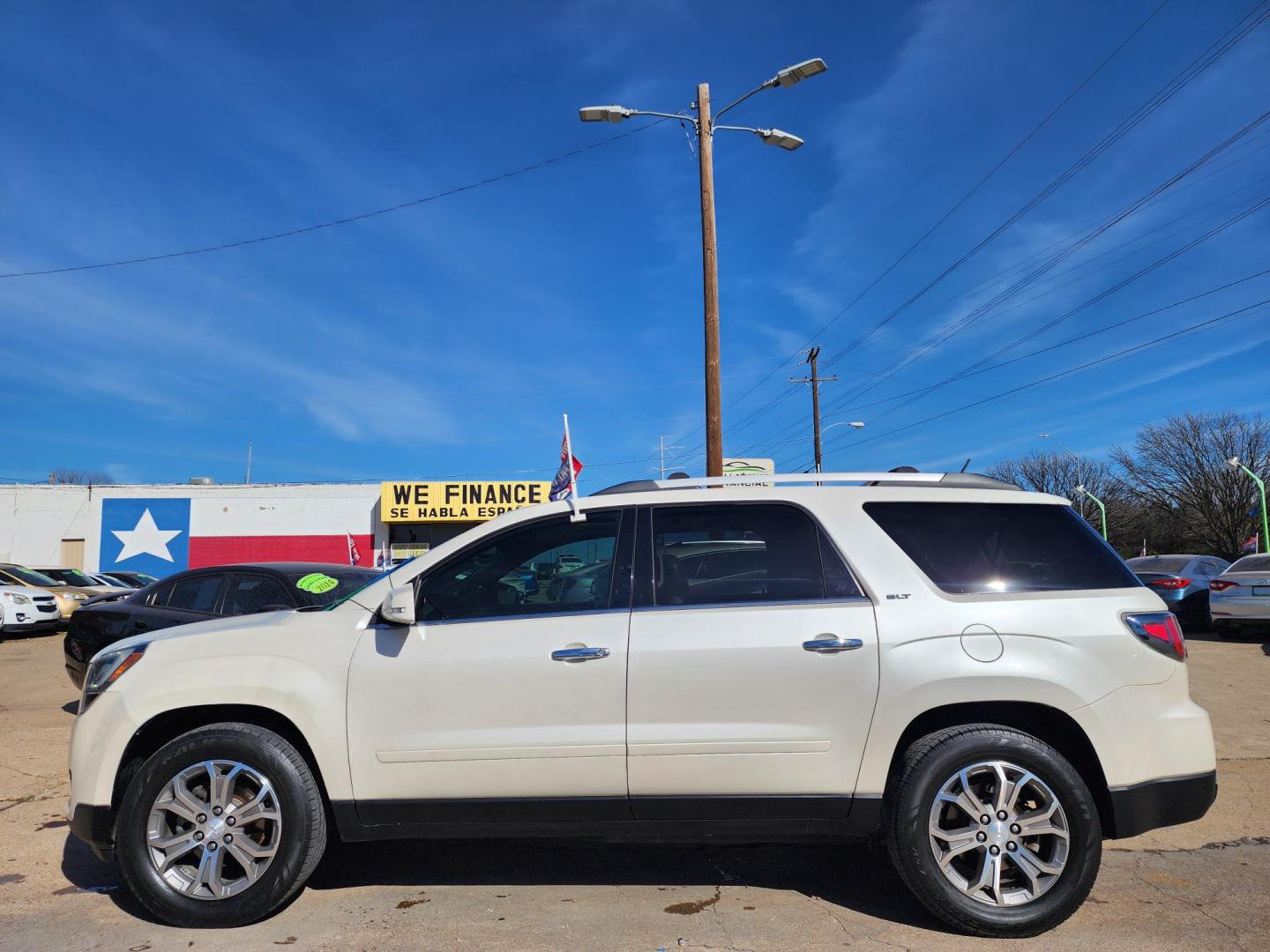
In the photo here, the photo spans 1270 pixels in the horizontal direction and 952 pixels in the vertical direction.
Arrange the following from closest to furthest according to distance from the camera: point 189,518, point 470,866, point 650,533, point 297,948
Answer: point 297,948, point 650,533, point 470,866, point 189,518

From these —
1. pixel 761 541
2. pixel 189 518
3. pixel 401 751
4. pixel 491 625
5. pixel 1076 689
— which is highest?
pixel 189 518

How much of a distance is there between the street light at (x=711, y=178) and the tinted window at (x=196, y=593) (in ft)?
20.4

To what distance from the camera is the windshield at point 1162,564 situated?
624 inches

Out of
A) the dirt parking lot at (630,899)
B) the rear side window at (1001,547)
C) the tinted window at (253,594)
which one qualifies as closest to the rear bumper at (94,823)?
the dirt parking lot at (630,899)

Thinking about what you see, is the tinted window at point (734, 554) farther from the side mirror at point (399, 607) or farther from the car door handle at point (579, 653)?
the side mirror at point (399, 607)

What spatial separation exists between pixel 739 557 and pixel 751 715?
0.70 m

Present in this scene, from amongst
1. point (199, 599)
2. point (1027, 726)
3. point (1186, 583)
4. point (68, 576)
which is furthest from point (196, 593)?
point (68, 576)

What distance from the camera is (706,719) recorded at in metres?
3.54

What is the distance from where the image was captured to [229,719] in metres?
3.83

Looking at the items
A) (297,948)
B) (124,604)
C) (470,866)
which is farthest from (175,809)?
(124,604)

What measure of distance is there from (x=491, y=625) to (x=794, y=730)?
4.42ft

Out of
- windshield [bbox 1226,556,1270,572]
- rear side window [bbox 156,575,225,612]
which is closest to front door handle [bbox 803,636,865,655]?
rear side window [bbox 156,575,225,612]

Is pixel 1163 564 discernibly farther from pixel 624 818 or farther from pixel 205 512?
pixel 205 512

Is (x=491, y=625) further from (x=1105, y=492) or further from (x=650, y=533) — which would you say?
(x=1105, y=492)
